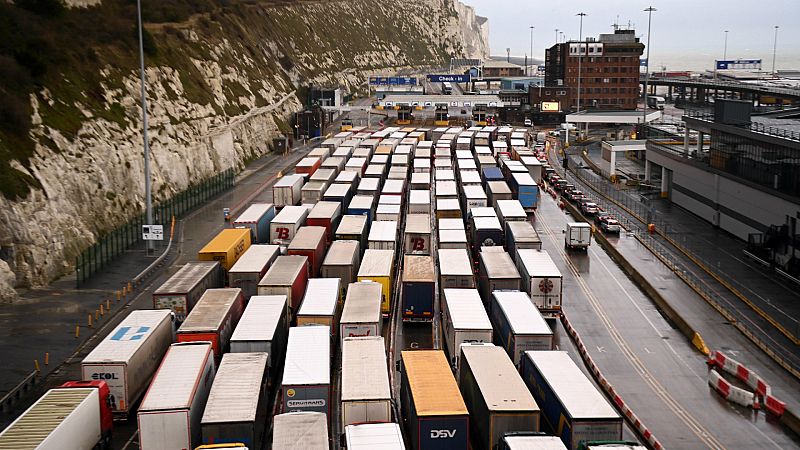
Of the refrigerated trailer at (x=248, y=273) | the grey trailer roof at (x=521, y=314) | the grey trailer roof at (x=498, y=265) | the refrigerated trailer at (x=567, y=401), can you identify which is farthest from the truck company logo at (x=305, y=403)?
the grey trailer roof at (x=498, y=265)

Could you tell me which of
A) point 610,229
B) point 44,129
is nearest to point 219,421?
point 44,129

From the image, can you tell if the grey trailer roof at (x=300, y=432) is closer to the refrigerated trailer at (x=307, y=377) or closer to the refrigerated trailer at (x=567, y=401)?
the refrigerated trailer at (x=307, y=377)

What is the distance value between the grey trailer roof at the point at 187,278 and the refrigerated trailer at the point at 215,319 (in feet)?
5.60

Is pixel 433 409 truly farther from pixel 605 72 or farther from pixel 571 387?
pixel 605 72

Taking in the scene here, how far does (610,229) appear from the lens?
210 ft

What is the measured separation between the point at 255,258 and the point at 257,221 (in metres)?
10.1

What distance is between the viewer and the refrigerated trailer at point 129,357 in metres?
30.0

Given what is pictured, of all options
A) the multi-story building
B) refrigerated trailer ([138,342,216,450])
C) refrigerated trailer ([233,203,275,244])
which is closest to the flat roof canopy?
the multi-story building

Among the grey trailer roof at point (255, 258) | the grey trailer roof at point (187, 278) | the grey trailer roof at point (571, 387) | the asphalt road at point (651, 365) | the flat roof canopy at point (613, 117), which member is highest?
the flat roof canopy at point (613, 117)

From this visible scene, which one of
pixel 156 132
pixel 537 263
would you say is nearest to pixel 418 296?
pixel 537 263

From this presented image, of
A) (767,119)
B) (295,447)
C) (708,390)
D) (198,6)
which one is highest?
(198,6)

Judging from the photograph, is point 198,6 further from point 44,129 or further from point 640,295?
point 640,295

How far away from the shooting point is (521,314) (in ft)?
118

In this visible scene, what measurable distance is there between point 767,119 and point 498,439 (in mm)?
54161
